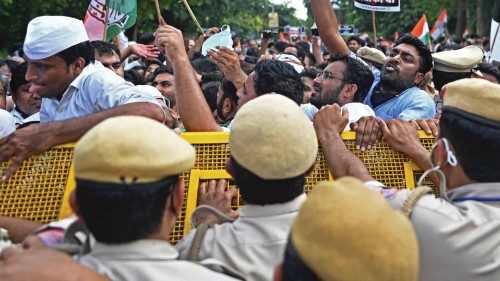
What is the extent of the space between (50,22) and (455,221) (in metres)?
2.44

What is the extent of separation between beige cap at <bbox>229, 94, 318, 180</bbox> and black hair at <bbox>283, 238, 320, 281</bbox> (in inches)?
21.5

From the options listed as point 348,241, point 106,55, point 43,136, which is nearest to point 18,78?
point 106,55

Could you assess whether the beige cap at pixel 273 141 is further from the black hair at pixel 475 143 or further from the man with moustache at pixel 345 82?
the man with moustache at pixel 345 82

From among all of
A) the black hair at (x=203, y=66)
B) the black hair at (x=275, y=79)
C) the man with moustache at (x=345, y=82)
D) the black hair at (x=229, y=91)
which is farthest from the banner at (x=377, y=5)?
the black hair at (x=275, y=79)

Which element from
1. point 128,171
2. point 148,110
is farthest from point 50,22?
point 128,171

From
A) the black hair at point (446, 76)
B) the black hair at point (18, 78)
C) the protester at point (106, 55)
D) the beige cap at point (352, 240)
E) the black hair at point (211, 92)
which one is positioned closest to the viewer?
the beige cap at point (352, 240)

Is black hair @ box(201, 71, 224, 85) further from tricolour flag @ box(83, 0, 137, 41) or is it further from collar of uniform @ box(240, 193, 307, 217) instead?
collar of uniform @ box(240, 193, 307, 217)

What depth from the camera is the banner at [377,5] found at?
10.9 meters

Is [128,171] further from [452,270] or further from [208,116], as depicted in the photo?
[208,116]

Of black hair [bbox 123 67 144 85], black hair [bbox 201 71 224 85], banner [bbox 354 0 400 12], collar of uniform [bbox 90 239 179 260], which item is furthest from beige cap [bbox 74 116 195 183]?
banner [bbox 354 0 400 12]

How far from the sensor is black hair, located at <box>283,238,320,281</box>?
183 centimetres

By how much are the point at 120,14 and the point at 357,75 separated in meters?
2.79

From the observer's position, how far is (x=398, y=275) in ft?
5.96

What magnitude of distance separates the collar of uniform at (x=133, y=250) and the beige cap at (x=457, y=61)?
4395 mm
